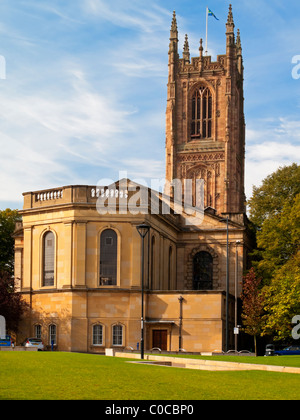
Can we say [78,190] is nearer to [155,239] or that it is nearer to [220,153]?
[155,239]

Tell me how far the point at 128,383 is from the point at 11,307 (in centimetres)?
3717

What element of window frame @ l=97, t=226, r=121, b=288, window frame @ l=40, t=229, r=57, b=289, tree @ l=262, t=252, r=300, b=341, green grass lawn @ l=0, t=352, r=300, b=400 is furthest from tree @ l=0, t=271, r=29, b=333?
green grass lawn @ l=0, t=352, r=300, b=400

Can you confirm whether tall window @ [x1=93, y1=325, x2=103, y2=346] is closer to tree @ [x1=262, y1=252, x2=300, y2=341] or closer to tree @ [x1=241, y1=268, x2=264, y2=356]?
tree @ [x1=241, y1=268, x2=264, y2=356]

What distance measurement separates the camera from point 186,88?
121812mm

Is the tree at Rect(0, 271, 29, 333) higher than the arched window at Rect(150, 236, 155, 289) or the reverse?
the reverse

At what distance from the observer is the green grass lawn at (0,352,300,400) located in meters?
21.7

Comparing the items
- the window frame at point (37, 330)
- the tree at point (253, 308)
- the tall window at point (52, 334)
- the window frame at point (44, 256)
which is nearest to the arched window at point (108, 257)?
the window frame at point (44, 256)

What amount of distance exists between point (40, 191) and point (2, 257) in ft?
72.9

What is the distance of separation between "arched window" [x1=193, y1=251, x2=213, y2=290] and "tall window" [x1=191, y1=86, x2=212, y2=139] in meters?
44.6

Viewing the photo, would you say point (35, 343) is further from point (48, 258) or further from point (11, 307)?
point (48, 258)

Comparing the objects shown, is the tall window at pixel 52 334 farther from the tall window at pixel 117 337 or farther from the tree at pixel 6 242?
the tree at pixel 6 242

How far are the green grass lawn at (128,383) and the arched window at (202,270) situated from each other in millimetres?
47114

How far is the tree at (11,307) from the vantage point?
59875 mm
